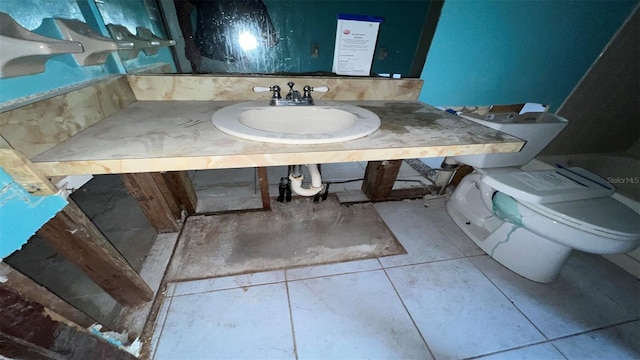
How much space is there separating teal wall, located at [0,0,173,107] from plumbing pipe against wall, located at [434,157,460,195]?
1.63m

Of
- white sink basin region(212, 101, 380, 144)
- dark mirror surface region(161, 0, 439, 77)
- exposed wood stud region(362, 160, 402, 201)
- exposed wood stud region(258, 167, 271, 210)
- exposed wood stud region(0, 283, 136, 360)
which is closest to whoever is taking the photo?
exposed wood stud region(0, 283, 136, 360)

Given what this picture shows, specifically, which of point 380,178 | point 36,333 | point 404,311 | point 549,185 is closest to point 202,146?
point 36,333

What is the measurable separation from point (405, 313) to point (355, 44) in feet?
3.89

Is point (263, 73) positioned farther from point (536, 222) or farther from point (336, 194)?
point (536, 222)

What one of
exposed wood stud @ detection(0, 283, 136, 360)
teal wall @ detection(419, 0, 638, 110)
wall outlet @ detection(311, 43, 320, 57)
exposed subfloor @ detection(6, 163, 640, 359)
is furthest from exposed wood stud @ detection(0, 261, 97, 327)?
teal wall @ detection(419, 0, 638, 110)

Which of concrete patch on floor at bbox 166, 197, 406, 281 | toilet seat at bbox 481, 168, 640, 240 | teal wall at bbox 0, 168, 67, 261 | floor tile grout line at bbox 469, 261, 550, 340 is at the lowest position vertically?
concrete patch on floor at bbox 166, 197, 406, 281

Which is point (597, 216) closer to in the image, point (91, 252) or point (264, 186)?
point (264, 186)

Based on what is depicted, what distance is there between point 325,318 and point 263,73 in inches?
42.5

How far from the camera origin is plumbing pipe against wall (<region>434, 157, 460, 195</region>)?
1424 mm

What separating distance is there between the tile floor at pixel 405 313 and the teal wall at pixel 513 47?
93cm

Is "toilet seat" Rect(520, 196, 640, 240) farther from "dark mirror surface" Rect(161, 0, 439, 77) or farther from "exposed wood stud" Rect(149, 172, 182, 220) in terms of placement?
"exposed wood stud" Rect(149, 172, 182, 220)

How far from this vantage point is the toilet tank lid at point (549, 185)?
93 cm

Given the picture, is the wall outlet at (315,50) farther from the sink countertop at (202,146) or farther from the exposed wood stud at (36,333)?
the exposed wood stud at (36,333)

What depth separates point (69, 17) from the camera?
593 millimetres
